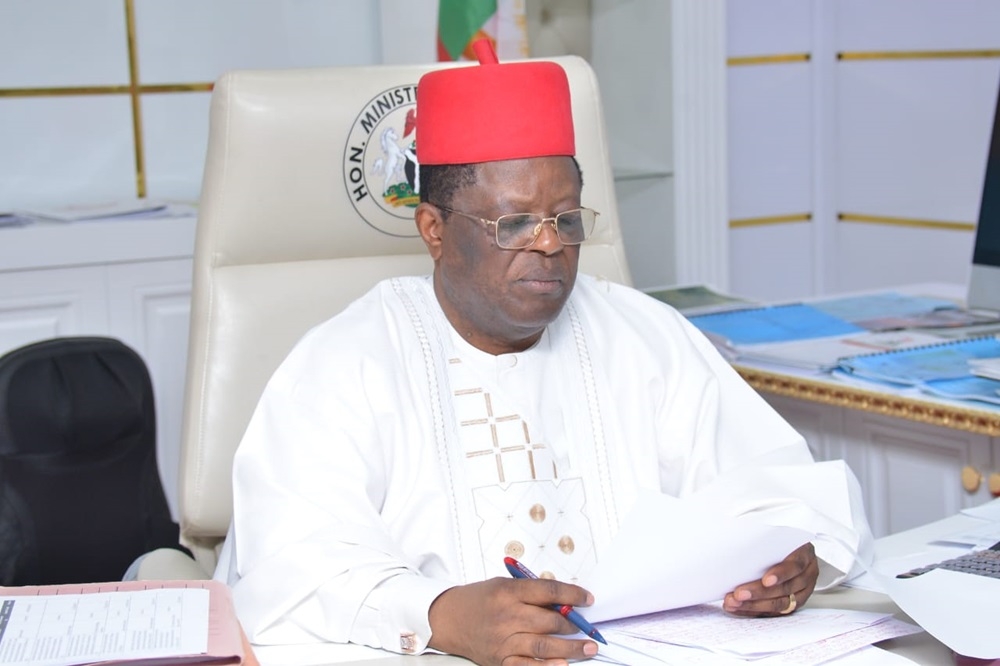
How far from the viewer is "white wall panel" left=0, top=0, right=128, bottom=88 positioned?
3.32 metres

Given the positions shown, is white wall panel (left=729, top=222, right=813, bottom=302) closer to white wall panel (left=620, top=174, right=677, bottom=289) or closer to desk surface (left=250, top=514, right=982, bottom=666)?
white wall panel (left=620, top=174, right=677, bottom=289)

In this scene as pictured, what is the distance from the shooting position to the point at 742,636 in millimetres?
1328

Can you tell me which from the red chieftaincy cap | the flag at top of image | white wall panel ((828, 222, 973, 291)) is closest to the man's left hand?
the red chieftaincy cap

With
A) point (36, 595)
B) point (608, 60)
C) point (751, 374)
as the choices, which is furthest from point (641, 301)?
point (608, 60)

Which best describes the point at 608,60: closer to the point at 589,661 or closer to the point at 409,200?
the point at 409,200

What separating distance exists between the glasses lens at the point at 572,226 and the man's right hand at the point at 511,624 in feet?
1.64

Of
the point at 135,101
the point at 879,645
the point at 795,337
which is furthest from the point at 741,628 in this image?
the point at 135,101

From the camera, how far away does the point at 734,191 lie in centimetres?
410

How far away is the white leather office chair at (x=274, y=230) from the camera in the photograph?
1.92m

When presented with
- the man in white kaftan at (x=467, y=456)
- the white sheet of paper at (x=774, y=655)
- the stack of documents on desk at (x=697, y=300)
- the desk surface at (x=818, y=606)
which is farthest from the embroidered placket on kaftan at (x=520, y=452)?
the stack of documents on desk at (x=697, y=300)

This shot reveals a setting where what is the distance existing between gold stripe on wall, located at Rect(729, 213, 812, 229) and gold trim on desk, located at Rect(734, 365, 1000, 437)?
1.68m

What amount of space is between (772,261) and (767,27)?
0.72 m

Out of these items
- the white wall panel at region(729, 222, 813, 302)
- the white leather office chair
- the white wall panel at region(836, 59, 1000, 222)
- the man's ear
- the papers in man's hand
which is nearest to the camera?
the papers in man's hand

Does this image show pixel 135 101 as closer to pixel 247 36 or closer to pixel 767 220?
pixel 247 36
